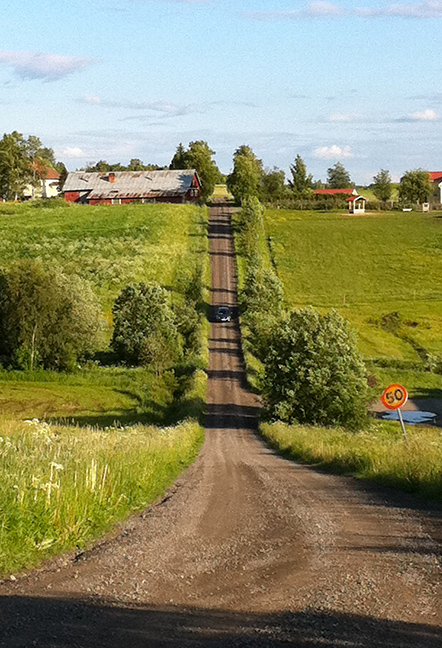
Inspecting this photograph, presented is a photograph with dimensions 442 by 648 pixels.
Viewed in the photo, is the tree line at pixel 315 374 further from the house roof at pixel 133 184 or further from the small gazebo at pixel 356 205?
the house roof at pixel 133 184

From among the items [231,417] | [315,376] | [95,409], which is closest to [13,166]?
[95,409]

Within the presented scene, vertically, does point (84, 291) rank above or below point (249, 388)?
above

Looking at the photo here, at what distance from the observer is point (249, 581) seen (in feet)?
30.1

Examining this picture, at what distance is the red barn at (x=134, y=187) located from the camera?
171375 mm

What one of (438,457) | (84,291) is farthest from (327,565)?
(84,291)

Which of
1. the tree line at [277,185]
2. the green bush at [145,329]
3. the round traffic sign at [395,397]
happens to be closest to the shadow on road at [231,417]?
the green bush at [145,329]

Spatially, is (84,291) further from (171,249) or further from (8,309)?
(171,249)

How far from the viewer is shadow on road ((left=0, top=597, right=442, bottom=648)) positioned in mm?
7105

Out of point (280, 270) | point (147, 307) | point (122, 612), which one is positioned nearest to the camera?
point (122, 612)

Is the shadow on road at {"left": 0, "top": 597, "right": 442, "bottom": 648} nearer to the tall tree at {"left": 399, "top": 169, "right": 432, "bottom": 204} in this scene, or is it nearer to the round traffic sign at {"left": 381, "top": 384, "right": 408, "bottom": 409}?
the round traffic sign at {"left": 381, "top": 384, "right": 408, "bottom": 409}

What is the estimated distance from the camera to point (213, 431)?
47.5 meters

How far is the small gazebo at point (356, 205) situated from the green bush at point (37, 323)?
302ft

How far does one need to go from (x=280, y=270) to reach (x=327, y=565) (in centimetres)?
11040

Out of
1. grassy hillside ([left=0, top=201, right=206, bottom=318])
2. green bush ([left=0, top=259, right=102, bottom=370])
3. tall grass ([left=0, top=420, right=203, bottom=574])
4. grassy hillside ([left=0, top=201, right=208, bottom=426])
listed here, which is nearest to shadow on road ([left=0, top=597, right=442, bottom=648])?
tall grass ([left=0, top=420, right=203, bottom=574])
